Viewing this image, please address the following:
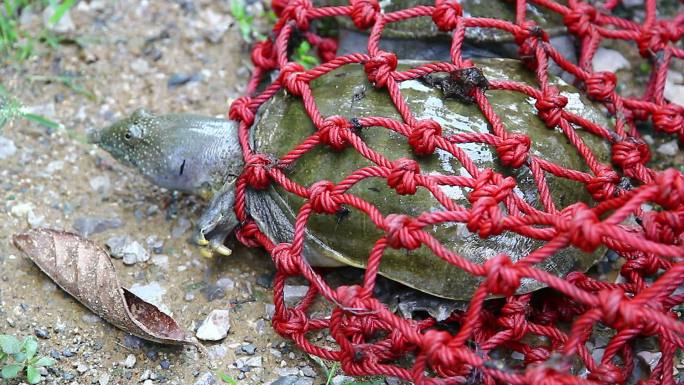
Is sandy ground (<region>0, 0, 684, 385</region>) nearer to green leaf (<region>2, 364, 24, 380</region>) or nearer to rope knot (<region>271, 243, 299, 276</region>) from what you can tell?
green leaf (<region>2, 364, 24, 380</region>)

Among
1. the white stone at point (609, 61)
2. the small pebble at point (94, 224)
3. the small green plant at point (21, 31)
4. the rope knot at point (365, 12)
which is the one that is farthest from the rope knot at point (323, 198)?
the small green plant at point (21, 31)

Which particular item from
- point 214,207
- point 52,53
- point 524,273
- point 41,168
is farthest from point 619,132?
point 52,53

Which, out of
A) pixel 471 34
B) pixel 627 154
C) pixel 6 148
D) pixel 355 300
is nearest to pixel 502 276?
pixel 355 300

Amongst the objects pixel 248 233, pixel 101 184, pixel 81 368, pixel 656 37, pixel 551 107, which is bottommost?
pixel 81 368

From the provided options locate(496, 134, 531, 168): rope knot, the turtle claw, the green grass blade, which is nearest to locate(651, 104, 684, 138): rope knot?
locate(496, 134, 531, 168): rope knot

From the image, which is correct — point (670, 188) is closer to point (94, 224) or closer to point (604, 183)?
point (604, 183)

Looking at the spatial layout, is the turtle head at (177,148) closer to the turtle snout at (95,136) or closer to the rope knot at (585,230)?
the turtle snout at (95,136)
